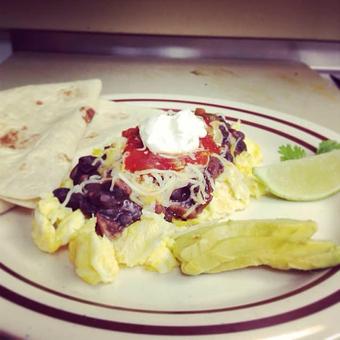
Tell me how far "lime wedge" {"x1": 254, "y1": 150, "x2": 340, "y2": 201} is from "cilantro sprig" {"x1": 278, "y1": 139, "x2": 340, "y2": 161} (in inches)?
1.6

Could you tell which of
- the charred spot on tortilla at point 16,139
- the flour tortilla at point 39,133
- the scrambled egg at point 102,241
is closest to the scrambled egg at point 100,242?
the scrambled egg at point 102,241

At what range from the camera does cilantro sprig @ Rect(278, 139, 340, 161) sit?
4.91 feet

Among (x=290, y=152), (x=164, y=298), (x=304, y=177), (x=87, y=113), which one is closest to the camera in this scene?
(x=164, y=298)

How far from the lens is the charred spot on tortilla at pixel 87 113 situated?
171 cm

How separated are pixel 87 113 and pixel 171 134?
0.46 meters

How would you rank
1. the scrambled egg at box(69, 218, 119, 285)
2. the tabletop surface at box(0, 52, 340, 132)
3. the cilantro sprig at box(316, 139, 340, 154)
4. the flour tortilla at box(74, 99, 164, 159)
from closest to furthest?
the scrambled egg at box(69, 218, 119, 285) < the cilantro sprig at box(316, 139, 340, 154) < the flour tortilla at box(74, 99, 164, 159) < the tabletop surface at box(0, 52, 340, 132)

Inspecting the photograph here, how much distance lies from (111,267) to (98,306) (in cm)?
13

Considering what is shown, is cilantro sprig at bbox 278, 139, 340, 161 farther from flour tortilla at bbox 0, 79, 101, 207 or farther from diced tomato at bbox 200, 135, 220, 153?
flour tortilla at bbox 0, 79, 101, 207

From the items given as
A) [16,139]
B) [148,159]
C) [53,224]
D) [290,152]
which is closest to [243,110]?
[290,152]

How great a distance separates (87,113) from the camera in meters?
1.73

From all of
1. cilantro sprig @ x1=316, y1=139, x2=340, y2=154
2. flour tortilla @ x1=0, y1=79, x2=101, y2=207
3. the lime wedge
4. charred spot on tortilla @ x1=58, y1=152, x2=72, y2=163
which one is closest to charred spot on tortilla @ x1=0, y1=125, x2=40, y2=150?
flour tortilla @ x1=0, y1=79, x2=101, y2=207

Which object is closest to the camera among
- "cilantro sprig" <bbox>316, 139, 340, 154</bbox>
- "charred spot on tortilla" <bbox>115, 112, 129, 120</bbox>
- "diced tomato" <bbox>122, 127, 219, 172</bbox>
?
"diced tomato" <bbox>122, 127, 219, 172</bbox>

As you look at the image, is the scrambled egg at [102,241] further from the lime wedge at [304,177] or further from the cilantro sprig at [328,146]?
the cilantro sprig at [328,146]

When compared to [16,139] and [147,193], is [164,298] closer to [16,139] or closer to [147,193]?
[147,193]
